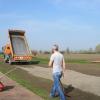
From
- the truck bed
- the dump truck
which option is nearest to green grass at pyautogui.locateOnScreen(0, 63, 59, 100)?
the dump truck

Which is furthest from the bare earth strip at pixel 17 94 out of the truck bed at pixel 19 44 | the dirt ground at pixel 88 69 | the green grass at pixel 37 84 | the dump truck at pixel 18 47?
the truck bed at pixel 19 44

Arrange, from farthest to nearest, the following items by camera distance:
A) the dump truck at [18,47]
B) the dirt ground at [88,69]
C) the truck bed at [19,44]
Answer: the truck bed at [19,44] < the dump truck at [18,47] < the dirt ground at [88,69]

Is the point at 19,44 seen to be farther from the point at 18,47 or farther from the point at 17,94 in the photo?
the point at 17,94

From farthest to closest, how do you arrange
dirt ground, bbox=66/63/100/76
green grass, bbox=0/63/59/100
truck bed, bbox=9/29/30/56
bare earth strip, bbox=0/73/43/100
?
truck bed, bbox=9/29/30/56 < dirt ground, bbox=66/63/100/76 < green grass, bbox=0/63/59/100 < bare earth strip, bbox=0/73/43/100

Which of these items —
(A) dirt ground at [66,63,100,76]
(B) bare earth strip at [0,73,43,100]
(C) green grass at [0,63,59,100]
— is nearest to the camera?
(B) bare earth strip at [0,73,43,100]

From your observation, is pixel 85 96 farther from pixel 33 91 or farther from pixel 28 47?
pixel 28 47

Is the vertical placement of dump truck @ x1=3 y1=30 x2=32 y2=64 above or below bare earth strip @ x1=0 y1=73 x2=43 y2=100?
above

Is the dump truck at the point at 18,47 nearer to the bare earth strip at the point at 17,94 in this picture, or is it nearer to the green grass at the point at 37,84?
the green grass at the point at 37,84

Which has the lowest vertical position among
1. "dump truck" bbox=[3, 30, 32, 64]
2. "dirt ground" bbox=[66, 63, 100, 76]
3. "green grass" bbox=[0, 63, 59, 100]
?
"dirt ground" bbox=[66, 63, 100, 76]

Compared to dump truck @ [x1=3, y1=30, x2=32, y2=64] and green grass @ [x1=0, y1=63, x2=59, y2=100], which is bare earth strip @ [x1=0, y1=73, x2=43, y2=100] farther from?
dump truck @ [x1=3, y1=30, x2=32, y2=64]

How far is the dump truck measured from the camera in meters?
37.6

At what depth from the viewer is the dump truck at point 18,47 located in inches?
1479

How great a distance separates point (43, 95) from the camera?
43.4ft

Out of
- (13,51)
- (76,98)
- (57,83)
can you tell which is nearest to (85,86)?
(76,98)
